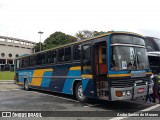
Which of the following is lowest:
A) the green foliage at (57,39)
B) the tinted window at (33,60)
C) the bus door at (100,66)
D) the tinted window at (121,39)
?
the bus door at (100,66)

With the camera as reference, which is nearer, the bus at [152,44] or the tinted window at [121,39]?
the tinted window at [121,39]

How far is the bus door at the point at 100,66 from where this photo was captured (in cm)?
1068

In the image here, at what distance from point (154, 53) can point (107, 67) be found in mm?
7792

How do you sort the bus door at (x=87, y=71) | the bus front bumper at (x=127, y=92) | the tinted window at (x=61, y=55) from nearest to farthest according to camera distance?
the bus front bumper at (x=127, y=92) → the bus door at (x=87, y=71) → the tinted window at (x=61, y=55)

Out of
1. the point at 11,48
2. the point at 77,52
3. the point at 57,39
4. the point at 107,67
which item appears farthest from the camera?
the point at 11,48

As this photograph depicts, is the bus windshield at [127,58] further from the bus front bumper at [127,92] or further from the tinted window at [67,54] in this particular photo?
the tinted window at [67,54]

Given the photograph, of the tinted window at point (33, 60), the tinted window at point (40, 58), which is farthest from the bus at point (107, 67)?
the tinted window at point (33, 60)

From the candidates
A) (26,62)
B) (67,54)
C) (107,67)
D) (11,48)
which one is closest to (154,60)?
(67,54)

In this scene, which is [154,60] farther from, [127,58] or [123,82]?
[123,82]

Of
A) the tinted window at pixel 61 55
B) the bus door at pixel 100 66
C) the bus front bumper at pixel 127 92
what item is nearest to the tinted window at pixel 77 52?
the bus door at pixel 100 66

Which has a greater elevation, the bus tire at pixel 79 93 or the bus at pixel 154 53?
the bus at pixel 154 53

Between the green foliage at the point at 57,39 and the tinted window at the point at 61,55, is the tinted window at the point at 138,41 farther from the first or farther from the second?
the green foliage at the point at 57,39

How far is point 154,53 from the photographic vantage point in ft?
54.3

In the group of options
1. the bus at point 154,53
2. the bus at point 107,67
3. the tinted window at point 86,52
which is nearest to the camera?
the bus at point 107,67
